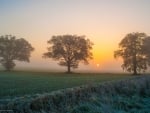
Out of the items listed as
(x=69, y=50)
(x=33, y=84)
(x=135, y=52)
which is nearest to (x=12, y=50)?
(x=69, y=50)

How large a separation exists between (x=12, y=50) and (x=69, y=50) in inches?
784

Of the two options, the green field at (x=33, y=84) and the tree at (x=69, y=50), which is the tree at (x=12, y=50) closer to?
the tree at (x=69, y=50)

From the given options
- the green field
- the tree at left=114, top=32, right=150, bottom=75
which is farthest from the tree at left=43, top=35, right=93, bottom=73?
the green field

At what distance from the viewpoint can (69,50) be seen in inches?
2963

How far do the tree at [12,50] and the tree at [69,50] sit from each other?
1115 cm

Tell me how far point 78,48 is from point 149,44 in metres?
19.7

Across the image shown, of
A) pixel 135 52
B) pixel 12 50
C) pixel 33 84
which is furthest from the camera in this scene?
pixel 12 50

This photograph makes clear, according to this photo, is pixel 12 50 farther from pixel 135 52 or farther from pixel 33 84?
pixel 33 84

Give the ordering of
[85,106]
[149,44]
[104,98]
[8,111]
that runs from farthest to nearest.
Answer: [149,44], [104,98], [85,106], [8,111]

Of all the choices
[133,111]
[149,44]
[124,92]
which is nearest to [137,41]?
[149,44]

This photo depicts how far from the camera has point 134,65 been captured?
7050 centimetres

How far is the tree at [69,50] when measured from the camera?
245 feet

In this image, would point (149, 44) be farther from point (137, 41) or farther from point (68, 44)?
point (68, 44)

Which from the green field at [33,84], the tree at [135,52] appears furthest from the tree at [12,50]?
the green field at [33,84]
